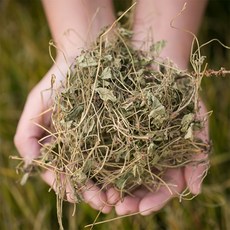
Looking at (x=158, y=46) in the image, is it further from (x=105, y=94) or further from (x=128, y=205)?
(x=128, y=205)

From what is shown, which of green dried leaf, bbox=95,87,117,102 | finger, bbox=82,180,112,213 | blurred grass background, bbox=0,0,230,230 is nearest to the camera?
green dried leaf, bbox=95,87,117,102

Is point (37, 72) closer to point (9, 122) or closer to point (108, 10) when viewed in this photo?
point (9, 122)

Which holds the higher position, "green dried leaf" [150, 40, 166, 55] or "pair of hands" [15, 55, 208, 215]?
"green dried leaf" [150, 40, 166, 55]

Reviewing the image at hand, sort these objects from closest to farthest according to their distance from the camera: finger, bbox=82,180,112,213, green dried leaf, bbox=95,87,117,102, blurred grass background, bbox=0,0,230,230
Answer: green dried leaf, bbox=95,87,117,102 < finger, bbox=82,180,112,213 < blurred grass background, bbox=0,0,230,230

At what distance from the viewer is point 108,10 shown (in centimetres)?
126

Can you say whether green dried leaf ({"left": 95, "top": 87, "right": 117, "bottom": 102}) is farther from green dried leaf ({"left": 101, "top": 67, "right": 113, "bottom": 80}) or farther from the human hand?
the human hand

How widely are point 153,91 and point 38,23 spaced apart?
3.62ft

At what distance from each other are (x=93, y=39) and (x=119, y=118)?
0.98 ft

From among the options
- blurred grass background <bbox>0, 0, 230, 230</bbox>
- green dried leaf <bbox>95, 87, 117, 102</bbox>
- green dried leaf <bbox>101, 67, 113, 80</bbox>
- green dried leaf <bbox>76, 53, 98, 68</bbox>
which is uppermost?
green dried leaf <bbox>76, 53, 98, 68</bbox>

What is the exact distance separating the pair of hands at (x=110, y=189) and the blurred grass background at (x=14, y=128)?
0.58ft

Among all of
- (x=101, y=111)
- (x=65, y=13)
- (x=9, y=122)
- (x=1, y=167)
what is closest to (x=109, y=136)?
(x=101, y=111)

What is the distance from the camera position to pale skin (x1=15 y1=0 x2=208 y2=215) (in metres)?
1.13

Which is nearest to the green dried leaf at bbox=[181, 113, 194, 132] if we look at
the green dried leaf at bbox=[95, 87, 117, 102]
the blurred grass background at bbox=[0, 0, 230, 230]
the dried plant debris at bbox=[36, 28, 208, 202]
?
the dried plant debris at bbox=[36, 28, 208, 202]

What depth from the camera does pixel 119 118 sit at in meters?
0.94
